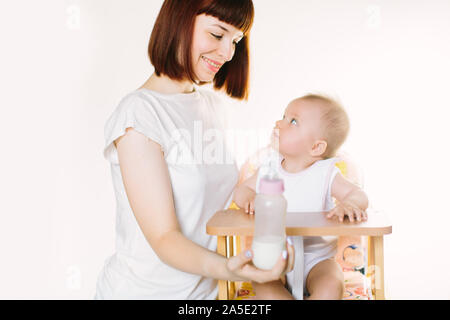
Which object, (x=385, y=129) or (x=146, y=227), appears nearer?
(x=146, y=227)

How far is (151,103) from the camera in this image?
1.29m

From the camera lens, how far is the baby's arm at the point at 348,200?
3.78 feet

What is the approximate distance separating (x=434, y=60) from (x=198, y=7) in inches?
61.3

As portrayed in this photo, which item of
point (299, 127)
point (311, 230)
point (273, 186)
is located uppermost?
point (299, 127)

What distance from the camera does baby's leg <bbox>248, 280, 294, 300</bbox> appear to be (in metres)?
1.18

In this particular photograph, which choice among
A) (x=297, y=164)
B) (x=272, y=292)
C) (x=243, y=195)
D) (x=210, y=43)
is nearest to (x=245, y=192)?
(x=243, y=195)

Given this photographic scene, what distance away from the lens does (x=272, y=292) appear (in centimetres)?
119

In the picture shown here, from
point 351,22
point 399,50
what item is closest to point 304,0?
point 351,22

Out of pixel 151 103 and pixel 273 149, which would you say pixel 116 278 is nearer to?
pixel 151 103

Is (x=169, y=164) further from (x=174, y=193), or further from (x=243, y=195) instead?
(x=243, y=195)

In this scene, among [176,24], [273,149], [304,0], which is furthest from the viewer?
[304,0]

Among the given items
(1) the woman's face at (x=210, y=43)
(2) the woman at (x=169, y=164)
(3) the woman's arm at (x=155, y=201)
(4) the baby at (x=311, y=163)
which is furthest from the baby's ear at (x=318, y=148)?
(3) the woman's arm at (x=155, y=201)

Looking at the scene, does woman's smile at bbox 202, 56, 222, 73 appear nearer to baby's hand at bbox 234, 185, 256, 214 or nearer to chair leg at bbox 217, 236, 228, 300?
baby's hand at bbox 234, 185, 256, 214

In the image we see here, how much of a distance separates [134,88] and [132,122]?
1.26 metres
